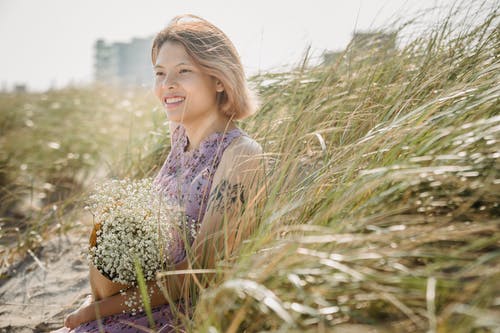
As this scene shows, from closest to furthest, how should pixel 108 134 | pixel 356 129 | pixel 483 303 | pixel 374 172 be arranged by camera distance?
pixel 483 303, pixel 374 172, pixel 356 129, pixel 108 134

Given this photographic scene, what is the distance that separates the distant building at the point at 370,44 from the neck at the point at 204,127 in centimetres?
98

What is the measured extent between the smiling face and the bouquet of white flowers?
0.65 meters

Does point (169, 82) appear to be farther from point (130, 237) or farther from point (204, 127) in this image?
point (130, 237)

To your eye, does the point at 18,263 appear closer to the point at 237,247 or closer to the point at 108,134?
the point at 237,247

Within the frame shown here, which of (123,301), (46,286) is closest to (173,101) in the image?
(123,301)

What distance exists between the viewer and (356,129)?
2.47 m

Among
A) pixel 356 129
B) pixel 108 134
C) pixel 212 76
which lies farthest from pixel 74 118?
pixel 356 129

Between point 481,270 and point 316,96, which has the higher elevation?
point 316,96

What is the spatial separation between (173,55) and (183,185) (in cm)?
68

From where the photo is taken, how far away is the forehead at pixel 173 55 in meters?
2.67

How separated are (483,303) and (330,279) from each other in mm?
353

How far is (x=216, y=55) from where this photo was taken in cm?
269

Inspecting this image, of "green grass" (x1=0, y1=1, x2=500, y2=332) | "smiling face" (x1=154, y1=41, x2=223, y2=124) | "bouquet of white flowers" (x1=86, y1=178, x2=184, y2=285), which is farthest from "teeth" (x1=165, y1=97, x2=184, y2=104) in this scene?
"bouquet of white flowers" (x1=86, y1=178, x2=184, y2=285)

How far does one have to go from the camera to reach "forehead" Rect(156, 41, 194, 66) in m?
2.67
